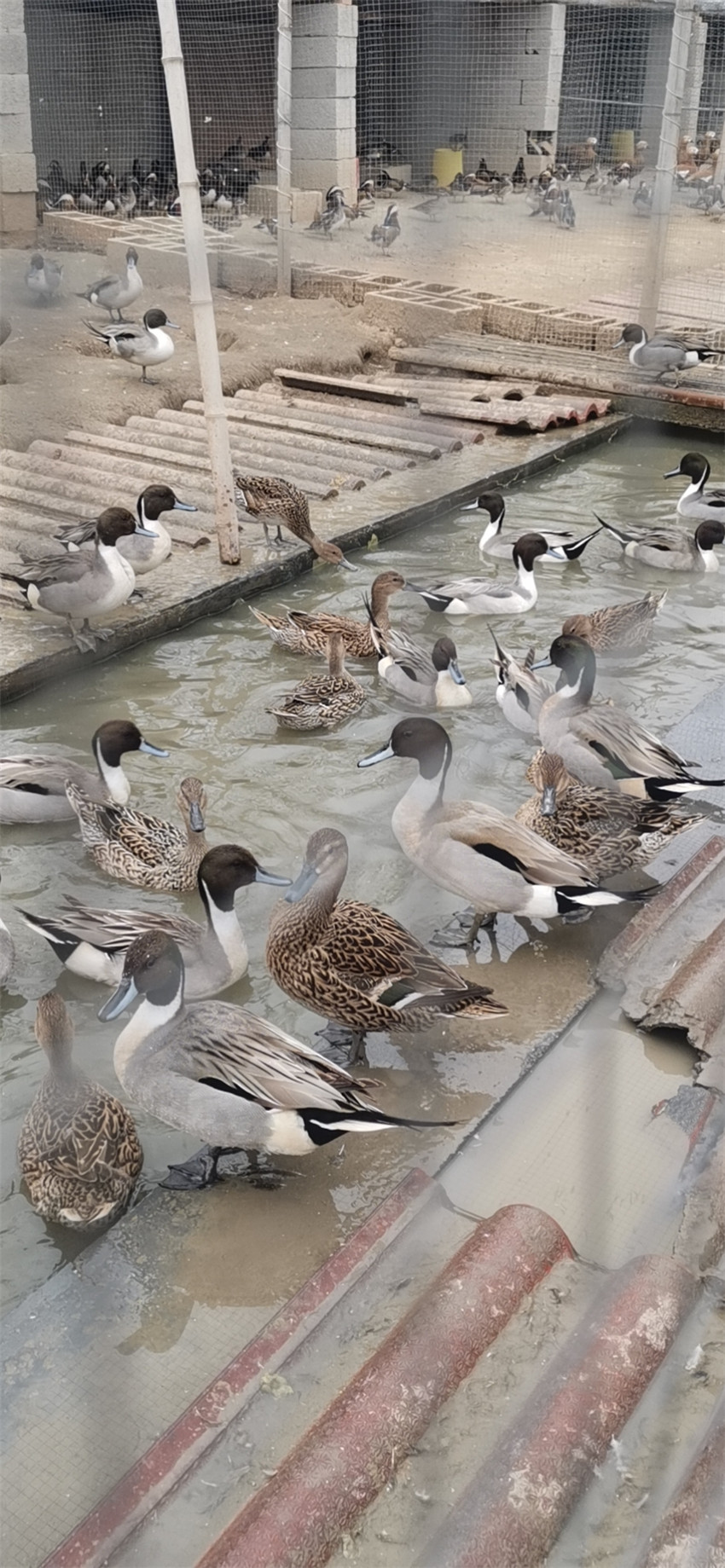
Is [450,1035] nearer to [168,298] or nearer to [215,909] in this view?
[215,909]

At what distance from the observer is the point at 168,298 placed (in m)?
13.5

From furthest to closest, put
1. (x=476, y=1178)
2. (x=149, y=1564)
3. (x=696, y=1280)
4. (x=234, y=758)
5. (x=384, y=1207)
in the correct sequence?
(x=234, y=758) < (x=476, y=1178) < (x=384, y=1207) < (x=696, y=1280) < (x=149, y=1564)

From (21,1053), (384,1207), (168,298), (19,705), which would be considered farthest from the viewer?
(168,298)

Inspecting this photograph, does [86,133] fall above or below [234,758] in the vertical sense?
above

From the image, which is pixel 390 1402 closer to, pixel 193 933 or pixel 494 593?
pixel 193 933

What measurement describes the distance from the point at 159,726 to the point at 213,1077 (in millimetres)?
2824

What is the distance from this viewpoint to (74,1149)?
3174 millimetres

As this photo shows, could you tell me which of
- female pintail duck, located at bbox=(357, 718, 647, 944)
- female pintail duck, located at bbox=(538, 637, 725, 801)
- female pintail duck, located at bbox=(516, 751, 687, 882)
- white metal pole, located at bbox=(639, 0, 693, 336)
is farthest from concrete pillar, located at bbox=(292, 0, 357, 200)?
female pintail duck, located at bbox=(357, 718, 647, 944)

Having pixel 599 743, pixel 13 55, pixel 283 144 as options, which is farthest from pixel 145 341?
pixel 599 743

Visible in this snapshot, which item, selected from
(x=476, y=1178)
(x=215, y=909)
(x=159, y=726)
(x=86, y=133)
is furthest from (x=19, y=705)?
(x=86, y=133)

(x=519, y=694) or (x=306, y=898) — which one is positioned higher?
(x=306, y=898)

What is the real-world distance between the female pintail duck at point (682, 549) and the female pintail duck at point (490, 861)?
13.4 ft

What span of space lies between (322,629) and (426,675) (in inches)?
26.2

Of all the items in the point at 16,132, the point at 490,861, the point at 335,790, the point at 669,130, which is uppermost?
the point at 669,130
